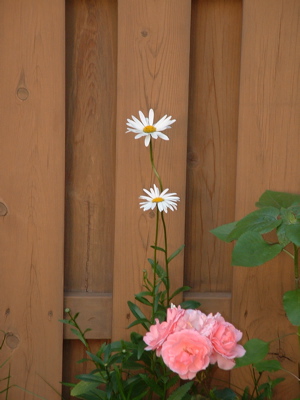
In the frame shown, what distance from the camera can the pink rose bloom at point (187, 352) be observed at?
1386 mm

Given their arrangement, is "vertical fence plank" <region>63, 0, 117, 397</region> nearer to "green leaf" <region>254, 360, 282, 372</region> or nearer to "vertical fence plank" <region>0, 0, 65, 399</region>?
"vertical fence plank" <region>0, 0, 65, 399</region>

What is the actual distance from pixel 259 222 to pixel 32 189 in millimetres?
694

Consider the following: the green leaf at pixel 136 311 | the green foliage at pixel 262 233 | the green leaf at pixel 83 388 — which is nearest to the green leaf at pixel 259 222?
the green foliage at pixel 262 233

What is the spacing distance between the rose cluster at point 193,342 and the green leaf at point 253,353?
38 mm

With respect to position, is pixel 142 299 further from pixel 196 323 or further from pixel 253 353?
pixel 253 353

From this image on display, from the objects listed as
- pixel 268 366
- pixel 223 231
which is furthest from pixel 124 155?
pixel 268 366

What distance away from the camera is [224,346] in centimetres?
142

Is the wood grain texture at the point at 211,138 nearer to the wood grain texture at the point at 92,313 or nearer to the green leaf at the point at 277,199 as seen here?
the green leaf at the point at 277,199

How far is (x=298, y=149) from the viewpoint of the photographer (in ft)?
5.66

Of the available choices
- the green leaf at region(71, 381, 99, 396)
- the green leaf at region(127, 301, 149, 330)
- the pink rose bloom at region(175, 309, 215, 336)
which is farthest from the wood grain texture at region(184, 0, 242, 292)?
the green leaf at region(71, 381, 99, 396)

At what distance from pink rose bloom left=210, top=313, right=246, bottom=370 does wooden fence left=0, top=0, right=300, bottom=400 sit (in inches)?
12.0

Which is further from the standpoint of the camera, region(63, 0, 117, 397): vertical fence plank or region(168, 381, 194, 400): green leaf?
region(63, 0, 117, 397): vertical fence plank

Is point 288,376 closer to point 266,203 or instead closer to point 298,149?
point 266,203

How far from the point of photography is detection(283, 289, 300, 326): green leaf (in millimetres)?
1442
